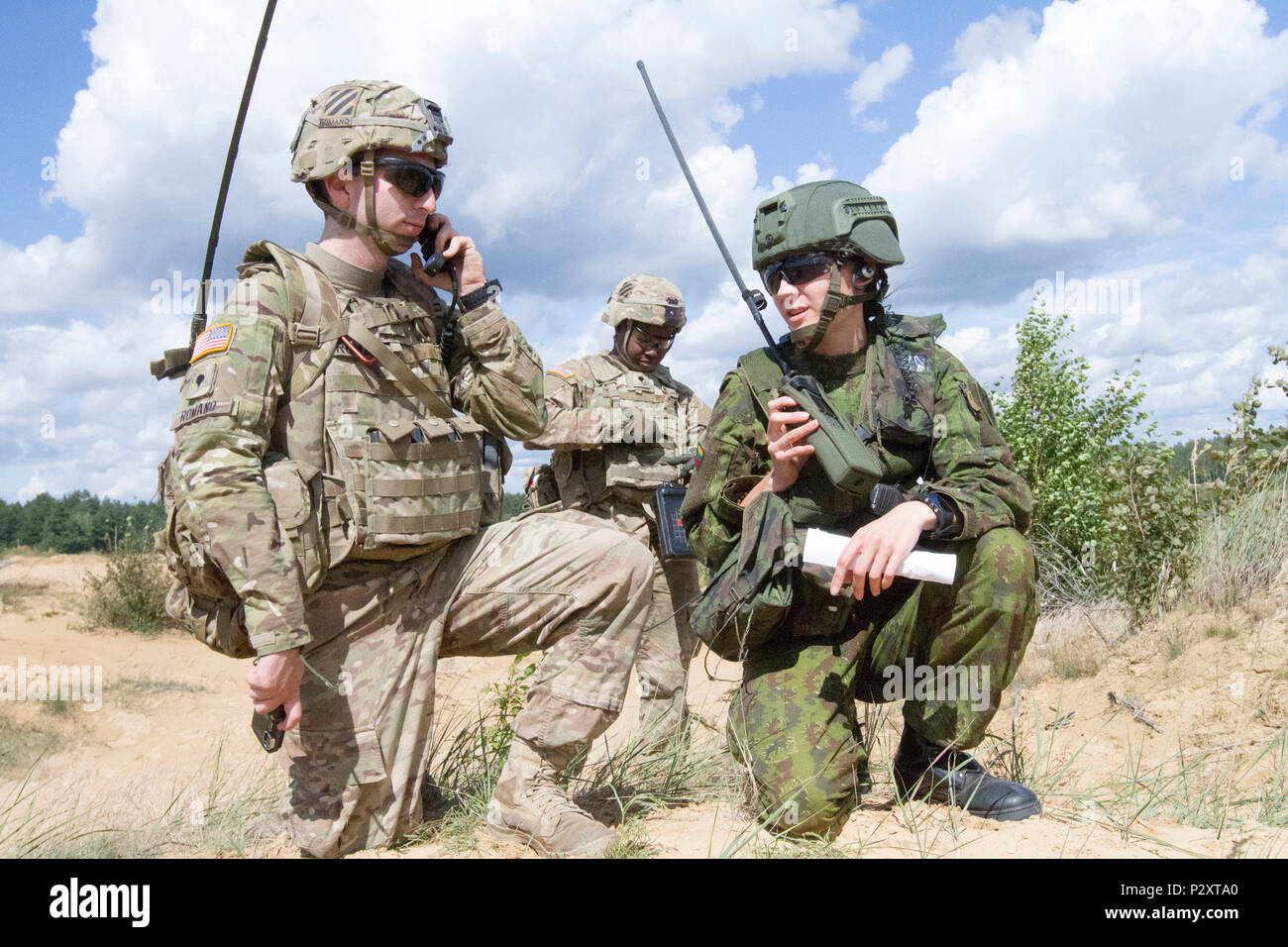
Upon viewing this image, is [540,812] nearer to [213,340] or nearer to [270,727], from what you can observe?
[270,727]

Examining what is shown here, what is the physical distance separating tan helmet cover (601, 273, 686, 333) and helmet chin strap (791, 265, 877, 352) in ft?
7.55

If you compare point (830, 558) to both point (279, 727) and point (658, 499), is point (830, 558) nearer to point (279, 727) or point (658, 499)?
point (279, 727)

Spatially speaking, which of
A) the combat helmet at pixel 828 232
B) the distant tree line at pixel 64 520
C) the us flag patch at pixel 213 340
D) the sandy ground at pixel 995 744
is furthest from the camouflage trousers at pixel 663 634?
the distant tree line at pixel 64 520

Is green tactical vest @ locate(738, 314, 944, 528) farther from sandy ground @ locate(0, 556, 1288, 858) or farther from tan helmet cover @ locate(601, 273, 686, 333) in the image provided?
tan helmet cover @ locate(601, 273, 686, 333)

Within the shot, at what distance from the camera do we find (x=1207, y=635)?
657cm

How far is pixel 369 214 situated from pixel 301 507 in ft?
3.35

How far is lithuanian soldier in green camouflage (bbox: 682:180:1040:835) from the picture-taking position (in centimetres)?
332

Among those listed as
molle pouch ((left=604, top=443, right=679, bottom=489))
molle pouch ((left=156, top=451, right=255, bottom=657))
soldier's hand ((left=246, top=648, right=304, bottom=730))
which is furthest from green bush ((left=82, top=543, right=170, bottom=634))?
soldier's hand ((left=246, top=648, right=304, bottom=730))

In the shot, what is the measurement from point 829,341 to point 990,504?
82 centimetres

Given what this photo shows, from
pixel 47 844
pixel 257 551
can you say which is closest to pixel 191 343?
pixel 257 551

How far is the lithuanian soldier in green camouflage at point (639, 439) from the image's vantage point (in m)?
5.63

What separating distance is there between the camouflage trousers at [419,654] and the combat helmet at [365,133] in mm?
1191

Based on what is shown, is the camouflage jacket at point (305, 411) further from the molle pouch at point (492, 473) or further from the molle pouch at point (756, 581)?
the molle pouch at point (756, 581)

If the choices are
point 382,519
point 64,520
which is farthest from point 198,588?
point 64,520
